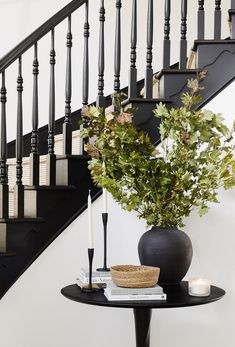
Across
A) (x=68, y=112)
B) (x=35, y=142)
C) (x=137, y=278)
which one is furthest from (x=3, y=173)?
(x=137, y=278)

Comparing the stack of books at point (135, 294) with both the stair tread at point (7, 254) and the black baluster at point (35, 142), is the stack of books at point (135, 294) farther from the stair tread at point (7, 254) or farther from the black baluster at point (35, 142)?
the black baluster at point (35, 142)

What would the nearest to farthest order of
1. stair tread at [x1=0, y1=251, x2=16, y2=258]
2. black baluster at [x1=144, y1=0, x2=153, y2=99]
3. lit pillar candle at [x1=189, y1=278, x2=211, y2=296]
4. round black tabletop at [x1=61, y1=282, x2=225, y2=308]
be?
round black tabletop at [x1=61, y1=282, x2=225, y2=308] < lit pillar candle at [x1=189, y1=278, x2=211, y2=296] < stair tread at [x1=0, y1=251, x2=16, y2=258] < black baluster at [x1=144, y1=0, x2=153, y2=99]

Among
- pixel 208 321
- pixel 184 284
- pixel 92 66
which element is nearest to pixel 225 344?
pixel 208 321

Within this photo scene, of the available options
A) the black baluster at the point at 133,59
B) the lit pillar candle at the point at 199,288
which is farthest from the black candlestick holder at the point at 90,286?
the black baluster at the point at 133,59

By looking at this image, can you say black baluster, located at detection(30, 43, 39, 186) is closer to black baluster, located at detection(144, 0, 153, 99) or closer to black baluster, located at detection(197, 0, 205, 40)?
black baluster, located at detection(144, 0, 153, 99)

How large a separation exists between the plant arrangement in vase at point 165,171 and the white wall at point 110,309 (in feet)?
1.33

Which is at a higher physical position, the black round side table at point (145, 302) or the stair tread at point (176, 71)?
the stair tread at point (176, 71)

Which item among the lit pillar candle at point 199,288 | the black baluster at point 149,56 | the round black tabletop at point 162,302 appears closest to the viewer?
the round black tabletop at point 162,302

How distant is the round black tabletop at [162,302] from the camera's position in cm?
187

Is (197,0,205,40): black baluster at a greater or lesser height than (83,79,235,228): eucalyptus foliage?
greater

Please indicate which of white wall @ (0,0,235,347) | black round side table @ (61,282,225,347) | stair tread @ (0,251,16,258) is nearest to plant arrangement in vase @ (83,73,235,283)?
black round side table @ (61,282,225,347)

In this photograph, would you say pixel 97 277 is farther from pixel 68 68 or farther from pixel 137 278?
pixel 68 68

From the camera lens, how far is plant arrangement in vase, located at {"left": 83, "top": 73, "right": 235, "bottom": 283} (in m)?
2.14

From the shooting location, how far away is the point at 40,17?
4.06 meters
